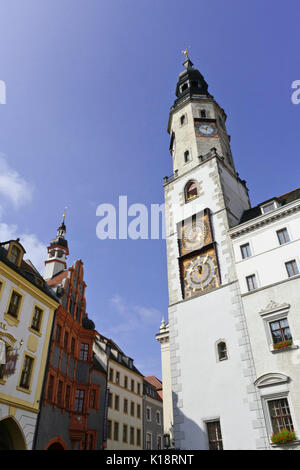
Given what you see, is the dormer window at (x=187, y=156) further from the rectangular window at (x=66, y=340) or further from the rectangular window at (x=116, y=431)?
the rectangular window at (x=116, y=431)

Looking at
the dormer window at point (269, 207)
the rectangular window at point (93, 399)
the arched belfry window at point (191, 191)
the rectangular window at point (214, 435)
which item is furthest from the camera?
the rectangular window at point (93, 399)

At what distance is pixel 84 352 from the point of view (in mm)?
34438

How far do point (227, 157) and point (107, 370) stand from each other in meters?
27.5

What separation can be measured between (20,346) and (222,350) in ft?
43.3

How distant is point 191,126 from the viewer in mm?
37125

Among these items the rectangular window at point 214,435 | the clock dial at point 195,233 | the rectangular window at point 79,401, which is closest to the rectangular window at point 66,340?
the rectangular window at point 79,401

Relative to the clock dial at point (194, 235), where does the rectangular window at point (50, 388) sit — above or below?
below

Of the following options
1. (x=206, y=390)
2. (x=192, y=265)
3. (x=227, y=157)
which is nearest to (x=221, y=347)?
(x=206, y=390)

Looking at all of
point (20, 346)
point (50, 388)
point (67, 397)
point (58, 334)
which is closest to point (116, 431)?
point (67, 397)

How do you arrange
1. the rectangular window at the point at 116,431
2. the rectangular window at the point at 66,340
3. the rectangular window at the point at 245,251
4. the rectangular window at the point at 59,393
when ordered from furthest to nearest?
the rectangular window at the point at 116,431
the rectangular window at the point at 66,340
the rectangular window at the point at 59,393
the rectangular window at the point at 245,251

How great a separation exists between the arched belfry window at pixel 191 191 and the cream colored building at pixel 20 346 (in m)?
14.4

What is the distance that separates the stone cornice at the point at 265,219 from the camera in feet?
79.2
